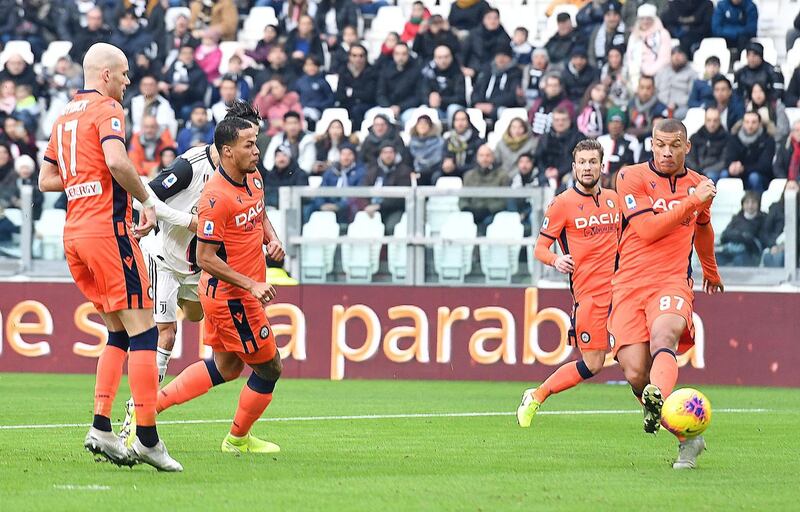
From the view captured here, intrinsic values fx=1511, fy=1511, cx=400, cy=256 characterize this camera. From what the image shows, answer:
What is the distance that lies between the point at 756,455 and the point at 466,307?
24.9ft

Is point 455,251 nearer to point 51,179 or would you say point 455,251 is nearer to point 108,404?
point 51,179

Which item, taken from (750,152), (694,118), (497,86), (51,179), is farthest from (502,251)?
(51,179)

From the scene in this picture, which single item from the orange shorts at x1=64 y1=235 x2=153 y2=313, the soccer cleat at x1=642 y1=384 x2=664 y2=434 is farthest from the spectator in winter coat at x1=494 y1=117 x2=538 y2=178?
the orange shorts at x1=64 y1=235 x2=153 y2=313

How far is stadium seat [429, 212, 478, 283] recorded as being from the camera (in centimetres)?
1641

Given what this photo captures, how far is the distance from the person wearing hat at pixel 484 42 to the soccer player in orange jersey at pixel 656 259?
37.5 feet

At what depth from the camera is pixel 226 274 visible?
27.2ft

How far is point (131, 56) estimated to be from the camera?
2223 cm

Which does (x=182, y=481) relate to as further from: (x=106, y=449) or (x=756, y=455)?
(x=756, y=455)

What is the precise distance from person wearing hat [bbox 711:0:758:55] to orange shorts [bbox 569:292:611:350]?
29.3 feet

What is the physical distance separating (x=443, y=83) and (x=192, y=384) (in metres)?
11.6

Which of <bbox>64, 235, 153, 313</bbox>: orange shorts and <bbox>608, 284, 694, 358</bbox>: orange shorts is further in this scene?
<bbox>608, 284, 694, 358</bbox>: orange shorts

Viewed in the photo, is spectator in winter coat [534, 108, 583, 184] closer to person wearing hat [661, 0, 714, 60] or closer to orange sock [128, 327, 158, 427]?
person wearing hat [661, 0, 714, 60]

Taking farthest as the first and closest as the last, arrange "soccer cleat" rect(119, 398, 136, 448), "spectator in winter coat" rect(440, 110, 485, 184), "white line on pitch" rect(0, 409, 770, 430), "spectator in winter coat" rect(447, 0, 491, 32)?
"spectator in winter coat" rect(447, 0, 491, 32)
"spectator in winter coat" rect(440, 110, 485, 184)
"white line on pitch" rect(0, 409, 770, 430)
"soccer cleat" rect(119, 398, 136, 448)

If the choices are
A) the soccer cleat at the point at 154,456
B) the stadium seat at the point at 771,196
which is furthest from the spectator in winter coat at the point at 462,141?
the soccer cleat at the point at 154,456
